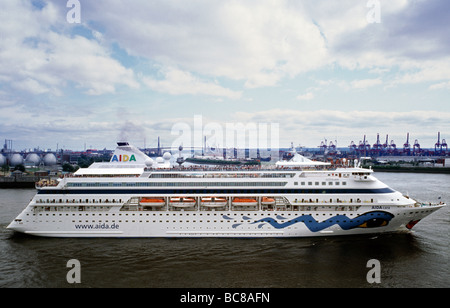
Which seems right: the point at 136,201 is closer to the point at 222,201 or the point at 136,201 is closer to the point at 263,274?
the point at 222,201

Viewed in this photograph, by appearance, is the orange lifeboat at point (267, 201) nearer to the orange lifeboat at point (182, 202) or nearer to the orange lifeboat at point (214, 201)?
the orange lifeboat at point (214, 201)

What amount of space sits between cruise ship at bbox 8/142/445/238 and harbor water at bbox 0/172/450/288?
0.63 m

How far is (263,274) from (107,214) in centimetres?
910

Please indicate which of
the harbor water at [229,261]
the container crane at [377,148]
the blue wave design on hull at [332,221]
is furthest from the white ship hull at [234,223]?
the container crane at [377,148]

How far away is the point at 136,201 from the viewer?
15664mm

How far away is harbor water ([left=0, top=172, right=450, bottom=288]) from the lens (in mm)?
11320

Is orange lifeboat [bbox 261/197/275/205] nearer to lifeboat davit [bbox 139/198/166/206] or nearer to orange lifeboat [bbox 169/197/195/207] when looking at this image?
orange lifeboat [bbox 169/197/195/207]

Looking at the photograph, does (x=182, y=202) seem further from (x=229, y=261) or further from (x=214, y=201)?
(x=229, y=261)

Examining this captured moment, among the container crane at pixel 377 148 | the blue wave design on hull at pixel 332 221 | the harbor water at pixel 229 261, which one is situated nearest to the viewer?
the harbor water at pixel 229 261

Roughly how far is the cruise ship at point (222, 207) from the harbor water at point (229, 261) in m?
0.63

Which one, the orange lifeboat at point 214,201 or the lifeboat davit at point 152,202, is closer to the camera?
the orange lifeboat at point 214,201

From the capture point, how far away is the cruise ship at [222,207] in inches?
595

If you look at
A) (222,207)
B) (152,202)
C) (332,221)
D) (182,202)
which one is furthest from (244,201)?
(152,202)
